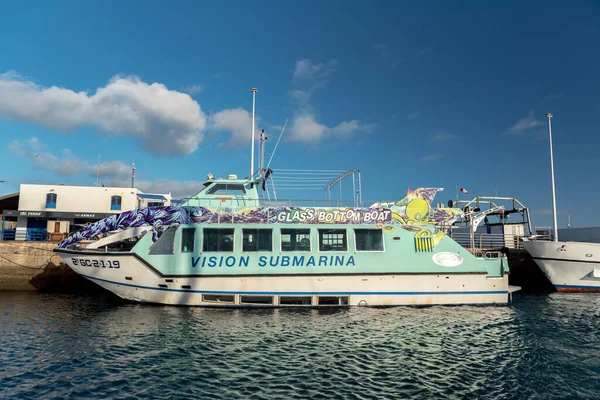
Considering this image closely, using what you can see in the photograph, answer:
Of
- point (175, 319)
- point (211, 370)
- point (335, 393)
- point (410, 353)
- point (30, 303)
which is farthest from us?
point (30, 303)

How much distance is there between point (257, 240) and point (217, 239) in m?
1.85

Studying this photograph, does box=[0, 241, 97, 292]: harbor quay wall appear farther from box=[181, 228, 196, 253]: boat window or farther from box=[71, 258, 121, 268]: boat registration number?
box=[181, 228, 196, 253]: boat window

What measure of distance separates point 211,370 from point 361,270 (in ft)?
29.5

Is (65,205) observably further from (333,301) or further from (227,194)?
(333,301)

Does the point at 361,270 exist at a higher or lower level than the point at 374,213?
lower

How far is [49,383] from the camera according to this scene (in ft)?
28.3

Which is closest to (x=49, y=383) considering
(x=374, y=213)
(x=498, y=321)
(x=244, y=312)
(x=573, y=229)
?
(x=244, y=312)

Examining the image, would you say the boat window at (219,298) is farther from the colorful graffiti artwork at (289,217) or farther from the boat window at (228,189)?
the boat window at (228,189)

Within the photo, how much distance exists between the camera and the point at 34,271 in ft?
73.0

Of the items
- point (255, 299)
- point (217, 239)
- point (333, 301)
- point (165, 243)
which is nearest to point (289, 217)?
point (217, 239)

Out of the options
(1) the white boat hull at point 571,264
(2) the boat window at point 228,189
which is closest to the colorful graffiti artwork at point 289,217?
(2) the boat window at point 228,189

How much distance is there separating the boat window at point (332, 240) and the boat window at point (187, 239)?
5.94 metres

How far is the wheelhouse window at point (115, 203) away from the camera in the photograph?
3547cm

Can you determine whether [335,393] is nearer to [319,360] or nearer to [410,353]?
[319,360]
